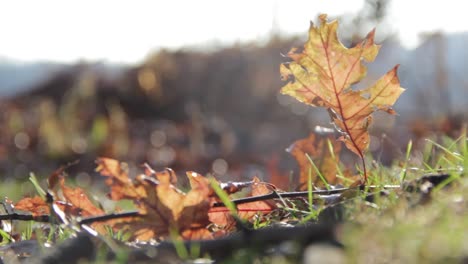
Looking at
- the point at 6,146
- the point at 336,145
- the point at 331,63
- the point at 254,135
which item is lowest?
the point at 254,135

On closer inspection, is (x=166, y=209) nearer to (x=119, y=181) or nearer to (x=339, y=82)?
(x=119, y=181)

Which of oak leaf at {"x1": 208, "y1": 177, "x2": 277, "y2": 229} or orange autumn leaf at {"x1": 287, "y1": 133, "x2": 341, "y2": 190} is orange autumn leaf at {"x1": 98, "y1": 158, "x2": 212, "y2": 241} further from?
orange autumn leaf at {"x1": 287, "y1": 133, "x2": 341, "y2": 190}

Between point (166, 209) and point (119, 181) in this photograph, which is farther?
point (119, 181)

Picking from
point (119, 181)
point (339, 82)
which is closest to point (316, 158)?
point (339, 82)

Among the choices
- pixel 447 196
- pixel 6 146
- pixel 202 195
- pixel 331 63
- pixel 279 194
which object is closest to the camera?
pixel 447 196

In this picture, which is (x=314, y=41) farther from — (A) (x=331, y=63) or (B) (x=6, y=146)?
(B) (x=6, y=146)

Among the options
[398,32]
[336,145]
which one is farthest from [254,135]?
[336,145]
